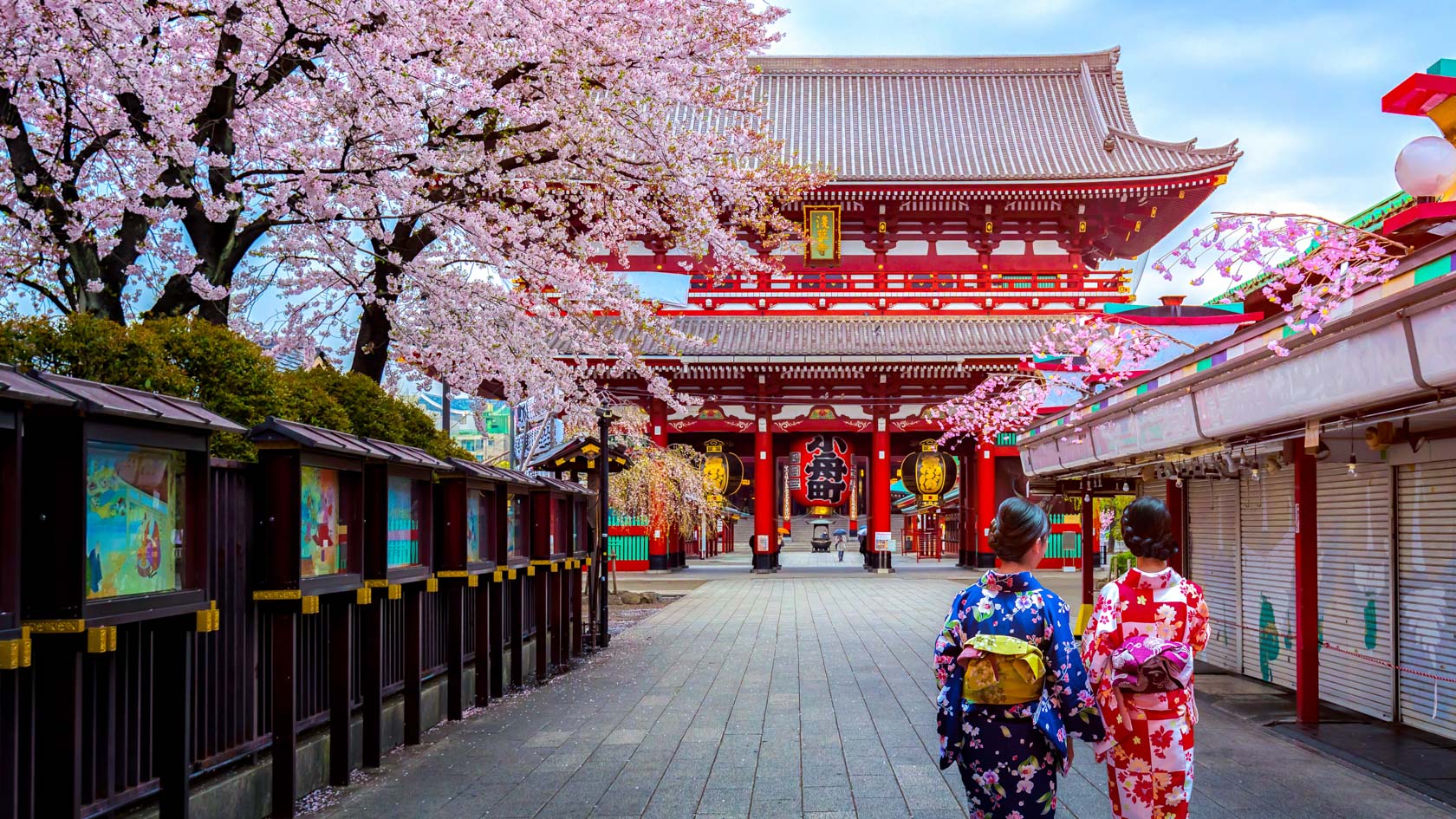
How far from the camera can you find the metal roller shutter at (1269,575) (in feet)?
33.0

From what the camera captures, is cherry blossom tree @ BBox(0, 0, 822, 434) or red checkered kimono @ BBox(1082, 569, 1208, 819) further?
cherry blossom tree @ BBox(0, 0, 822, 434)

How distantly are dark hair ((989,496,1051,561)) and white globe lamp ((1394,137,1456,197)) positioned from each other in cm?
400

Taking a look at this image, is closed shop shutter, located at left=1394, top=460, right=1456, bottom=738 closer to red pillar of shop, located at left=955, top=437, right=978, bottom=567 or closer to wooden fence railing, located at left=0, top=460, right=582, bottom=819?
wooden fence railing, located at left=0, top=460, right=582, bottom=819

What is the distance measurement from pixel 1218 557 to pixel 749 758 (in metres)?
6.49

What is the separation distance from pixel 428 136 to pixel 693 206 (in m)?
2.92

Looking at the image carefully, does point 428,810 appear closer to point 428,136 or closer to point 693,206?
point 428,136

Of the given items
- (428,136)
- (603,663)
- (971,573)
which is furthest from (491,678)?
(971,573)

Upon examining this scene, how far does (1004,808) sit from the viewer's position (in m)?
4.23

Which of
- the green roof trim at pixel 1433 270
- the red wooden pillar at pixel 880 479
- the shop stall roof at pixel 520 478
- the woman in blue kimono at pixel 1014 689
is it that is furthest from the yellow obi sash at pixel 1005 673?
the red wooden pillar at pixel 880 479

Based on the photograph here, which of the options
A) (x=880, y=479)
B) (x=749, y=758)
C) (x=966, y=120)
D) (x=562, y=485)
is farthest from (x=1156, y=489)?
(x=966, y=120)

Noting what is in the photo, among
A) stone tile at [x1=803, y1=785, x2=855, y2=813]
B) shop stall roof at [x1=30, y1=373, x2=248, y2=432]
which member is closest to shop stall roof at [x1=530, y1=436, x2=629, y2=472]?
stone tile at [x1=803, y1=785, x2=855, y2=813]

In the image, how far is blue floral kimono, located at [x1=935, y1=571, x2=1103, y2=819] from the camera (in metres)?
4.20

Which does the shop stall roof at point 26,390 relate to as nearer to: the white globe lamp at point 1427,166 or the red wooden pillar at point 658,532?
the white globe lamp at point 1427,166

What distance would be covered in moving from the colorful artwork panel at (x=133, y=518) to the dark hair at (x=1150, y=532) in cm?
383
